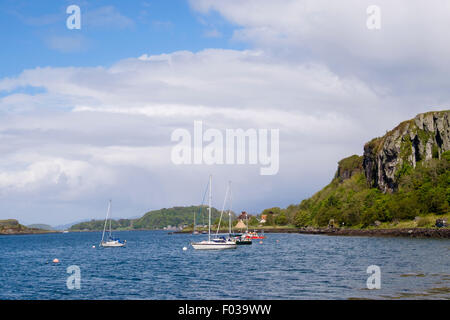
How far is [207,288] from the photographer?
44469 mm

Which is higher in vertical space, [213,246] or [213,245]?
Result: [213,245]

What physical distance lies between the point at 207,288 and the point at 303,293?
33.9 feet

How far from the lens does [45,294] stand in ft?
146

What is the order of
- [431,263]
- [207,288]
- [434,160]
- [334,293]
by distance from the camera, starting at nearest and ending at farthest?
[334,293], [207,288], [431,263], [434,160]

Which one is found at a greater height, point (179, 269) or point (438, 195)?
point (438, 195)

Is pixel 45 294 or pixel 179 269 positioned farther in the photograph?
pixel 179 269

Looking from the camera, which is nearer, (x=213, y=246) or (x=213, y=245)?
(x=213, y=245)

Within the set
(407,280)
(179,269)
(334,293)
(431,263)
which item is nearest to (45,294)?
(179,269)
